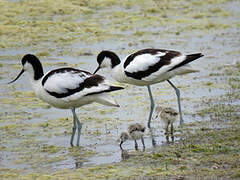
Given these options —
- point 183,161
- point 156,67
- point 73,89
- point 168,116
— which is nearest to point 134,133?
point 168,116

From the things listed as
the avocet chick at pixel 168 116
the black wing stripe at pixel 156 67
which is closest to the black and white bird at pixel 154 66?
the black wing stripe at pixel 156 67

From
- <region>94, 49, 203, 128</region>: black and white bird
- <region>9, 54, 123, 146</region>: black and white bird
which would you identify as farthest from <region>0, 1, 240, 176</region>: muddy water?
<region>94, 49, 203, 128</region>: black and white bird

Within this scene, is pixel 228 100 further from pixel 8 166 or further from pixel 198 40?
pixel 198 40

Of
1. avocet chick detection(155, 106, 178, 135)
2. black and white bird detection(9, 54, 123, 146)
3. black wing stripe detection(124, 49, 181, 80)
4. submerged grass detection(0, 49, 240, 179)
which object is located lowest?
submerged grass detection(0, 49, 240, 179)

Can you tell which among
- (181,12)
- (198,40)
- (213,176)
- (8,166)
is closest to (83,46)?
(198,40)

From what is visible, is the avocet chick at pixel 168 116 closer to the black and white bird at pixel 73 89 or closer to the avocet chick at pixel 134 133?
the avocet chick at pixel 134 133

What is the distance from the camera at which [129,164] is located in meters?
8.27

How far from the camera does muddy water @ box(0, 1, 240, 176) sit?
9180 mm

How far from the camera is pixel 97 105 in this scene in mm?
12141

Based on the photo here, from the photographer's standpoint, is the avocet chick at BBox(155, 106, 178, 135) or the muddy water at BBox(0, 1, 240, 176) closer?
the muddy water at BBox(0, 1, 240, 176)

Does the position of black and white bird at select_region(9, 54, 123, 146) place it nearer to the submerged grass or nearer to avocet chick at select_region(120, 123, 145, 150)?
avocet chick at select_region(120, 123, 145, 150)

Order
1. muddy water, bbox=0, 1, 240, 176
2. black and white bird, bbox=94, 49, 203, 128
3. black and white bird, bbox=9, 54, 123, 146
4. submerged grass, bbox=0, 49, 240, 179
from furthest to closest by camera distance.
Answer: black and white bird, bbox=94, 49, 203, 128 → black and white bird, bbox=9, 54, 123, 146 → muddy water, bbox=0, 1, 240, 176 → submerged grass, bbox=0, 49, 240, 179

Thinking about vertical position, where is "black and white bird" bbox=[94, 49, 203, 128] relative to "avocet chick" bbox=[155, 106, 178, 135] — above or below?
above

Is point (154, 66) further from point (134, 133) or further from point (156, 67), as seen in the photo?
point (134, 133)
